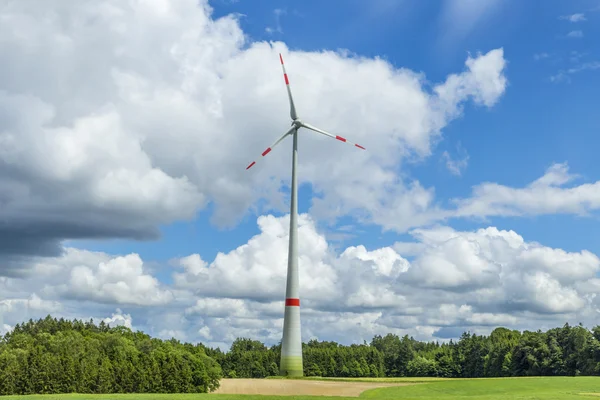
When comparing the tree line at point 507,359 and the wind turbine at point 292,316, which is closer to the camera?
the wind turbine at point 292,316

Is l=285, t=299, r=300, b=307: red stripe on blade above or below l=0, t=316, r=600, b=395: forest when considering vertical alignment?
above

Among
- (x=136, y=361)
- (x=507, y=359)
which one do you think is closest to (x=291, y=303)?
(x=136, y=361)

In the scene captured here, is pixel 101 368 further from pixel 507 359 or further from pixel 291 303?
pixel 507 359

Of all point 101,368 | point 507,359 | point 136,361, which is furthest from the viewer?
point 507,359

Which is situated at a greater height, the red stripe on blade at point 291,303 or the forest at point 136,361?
the red stripe on blade at point 291,303

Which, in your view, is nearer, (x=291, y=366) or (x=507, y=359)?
(x=291, y=366)

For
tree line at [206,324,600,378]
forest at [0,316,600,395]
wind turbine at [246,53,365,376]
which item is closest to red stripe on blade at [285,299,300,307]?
wind turbine at [246,53,365,376]

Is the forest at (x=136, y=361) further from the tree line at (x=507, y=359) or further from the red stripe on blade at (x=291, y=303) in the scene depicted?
the red stripe on blade at (x=291, y=303)

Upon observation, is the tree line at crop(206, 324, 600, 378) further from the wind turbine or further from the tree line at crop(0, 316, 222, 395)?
the tree line at crop(0, 316, 222, 395)

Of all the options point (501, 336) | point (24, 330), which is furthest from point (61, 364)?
point (501, 336)

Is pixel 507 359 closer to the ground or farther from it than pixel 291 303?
closer to the ground

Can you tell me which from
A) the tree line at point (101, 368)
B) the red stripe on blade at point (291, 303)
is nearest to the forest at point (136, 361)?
the tree line at point (101, 368)

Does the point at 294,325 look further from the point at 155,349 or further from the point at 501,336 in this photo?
the point at 501,336

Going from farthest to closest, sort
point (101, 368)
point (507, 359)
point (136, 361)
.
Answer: point (507, 359)
point (136, 361)
point (101, 368)
